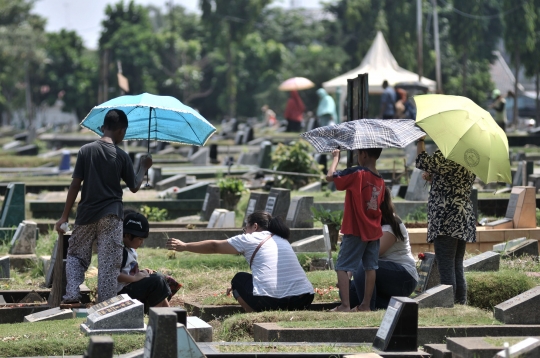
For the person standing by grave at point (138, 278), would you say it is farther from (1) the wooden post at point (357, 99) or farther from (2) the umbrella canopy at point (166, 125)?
(1) the wooden post at point (357, 99)

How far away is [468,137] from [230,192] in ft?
24.3

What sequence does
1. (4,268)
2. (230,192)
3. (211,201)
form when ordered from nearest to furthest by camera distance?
(4,268) < (211,201) < (230,192)

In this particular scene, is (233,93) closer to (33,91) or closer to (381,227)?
(33,91)

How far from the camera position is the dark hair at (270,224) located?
27.6 feet

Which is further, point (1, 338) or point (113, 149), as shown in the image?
point (113, 149)

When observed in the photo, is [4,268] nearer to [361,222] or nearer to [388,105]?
[361,222]

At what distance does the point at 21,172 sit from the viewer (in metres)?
25.5

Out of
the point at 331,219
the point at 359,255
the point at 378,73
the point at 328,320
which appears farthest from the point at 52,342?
the point at 378,73

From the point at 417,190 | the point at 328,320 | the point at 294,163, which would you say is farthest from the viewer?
the point at 294,163

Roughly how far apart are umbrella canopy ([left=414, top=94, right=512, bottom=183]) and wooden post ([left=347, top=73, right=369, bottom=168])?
11.3ft

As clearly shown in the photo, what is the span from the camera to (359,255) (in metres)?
8.40

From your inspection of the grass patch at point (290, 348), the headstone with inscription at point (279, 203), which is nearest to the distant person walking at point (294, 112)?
the headstone with inscription at point (279, 203)

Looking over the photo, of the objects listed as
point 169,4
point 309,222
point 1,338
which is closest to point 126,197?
point 309,222

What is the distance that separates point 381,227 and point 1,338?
3301mm
